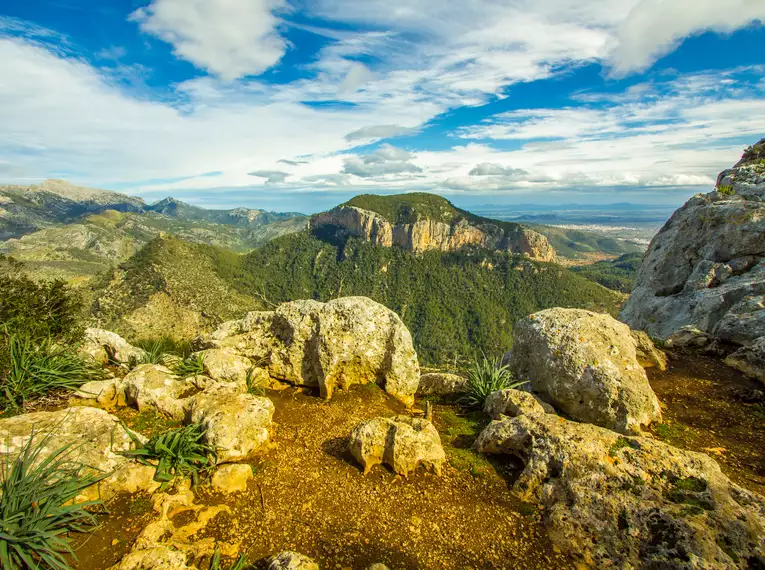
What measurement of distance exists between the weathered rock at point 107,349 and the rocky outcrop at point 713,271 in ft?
62.0

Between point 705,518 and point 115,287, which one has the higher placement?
point 705,518

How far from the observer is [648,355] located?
36.2 feet

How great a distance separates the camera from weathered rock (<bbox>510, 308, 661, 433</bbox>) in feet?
26.4

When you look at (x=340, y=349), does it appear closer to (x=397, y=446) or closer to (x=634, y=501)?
(x=397, y=446)

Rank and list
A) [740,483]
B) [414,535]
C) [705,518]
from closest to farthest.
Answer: [705,518], [414,535], [740,483]

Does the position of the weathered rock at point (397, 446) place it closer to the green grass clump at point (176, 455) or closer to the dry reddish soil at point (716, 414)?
the green grass clump at point (176, 455)

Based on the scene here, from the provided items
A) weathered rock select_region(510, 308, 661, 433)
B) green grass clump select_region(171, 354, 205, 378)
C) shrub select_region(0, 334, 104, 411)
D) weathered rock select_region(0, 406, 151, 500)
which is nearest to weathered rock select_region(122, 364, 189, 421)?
green grass clump select_region(171, 354, 205, 378)

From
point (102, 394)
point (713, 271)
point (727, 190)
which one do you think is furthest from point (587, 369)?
point (727, 190)

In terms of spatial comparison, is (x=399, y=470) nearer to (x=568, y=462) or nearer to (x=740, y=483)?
(x=568, y=462)

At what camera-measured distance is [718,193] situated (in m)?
19.5

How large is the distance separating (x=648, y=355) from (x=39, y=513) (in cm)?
1438

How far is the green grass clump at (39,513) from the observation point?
3.96 meters

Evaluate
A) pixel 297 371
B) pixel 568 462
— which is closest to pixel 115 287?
pixel 297 371

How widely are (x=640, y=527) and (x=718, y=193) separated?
22.8m
